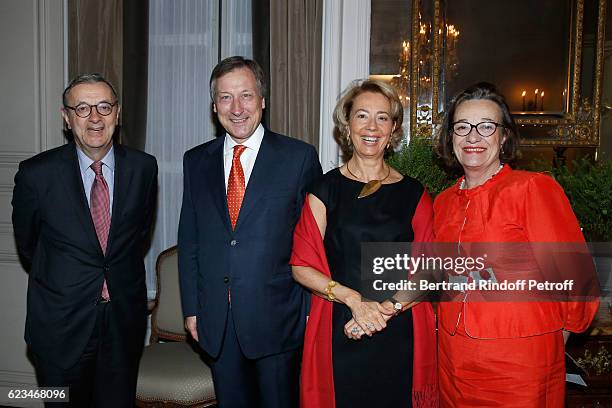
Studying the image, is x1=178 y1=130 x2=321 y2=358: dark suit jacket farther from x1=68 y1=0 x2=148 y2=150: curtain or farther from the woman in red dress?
x1=68 y1=0 x2=148 y2=150: curtain

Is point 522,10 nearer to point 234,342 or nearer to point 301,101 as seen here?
point 301,101

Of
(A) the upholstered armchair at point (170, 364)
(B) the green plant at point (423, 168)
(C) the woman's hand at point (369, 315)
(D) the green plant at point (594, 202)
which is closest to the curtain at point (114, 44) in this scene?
(A) the upholstered armchair at point (170, 364)

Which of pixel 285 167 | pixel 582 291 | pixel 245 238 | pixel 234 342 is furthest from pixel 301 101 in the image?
pixel 582 291

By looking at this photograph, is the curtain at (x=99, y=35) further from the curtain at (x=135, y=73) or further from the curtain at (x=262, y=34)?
the curtain at (x=262, y=34)

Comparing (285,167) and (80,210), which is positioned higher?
(285,167)

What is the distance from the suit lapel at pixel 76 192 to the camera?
2.42 m

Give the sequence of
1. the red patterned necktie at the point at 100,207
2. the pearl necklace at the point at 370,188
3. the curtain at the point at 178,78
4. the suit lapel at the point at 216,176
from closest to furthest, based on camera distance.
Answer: the pearl necklace at the point at 370,188, the suit lapel at the point at 216,176, the red patterned necktie at the point at 100,207, the curtain at the point at 178,78

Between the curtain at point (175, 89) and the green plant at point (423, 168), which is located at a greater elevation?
the curtain at point (175, 89)

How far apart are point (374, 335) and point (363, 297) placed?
16cm

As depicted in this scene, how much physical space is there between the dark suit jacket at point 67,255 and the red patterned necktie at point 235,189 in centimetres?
50

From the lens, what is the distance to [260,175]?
237 cm

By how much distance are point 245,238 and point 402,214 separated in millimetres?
662

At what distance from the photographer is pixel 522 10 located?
137 inches

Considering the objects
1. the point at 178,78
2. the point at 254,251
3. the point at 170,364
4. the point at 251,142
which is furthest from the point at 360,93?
the point at 178,78
